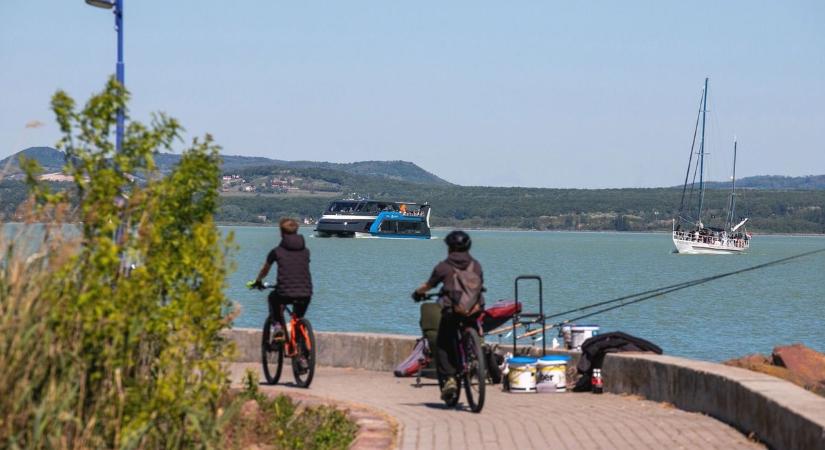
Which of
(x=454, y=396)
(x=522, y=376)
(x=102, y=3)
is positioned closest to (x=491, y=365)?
(x=522, y=376)

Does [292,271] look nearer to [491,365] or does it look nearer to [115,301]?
[491,365]

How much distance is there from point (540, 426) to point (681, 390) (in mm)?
1677

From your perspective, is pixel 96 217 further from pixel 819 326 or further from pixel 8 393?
pixel 819 326

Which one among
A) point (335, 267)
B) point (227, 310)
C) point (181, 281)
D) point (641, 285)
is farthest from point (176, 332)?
point (335, 267)

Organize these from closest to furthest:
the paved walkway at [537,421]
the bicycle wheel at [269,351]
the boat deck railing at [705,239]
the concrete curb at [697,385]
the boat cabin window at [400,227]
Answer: the concrete curb at [697,385]
the paved walkway at [537,421]
the bicycle wheel at [269,351]
the boat deck railing at [705,239]
the boat cabin window at [400,227]

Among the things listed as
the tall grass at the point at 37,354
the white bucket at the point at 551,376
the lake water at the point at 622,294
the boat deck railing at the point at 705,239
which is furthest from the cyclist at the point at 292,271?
the boat deck railing at the point at 705,239

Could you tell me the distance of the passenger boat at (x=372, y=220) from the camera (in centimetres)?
15150

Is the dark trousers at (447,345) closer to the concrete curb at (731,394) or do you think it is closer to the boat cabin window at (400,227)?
the concrete curb at (731,394)

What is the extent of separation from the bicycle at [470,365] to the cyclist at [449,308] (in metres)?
0.05

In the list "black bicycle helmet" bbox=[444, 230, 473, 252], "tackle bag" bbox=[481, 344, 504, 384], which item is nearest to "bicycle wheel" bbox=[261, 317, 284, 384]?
"tackle bag" bbox=[481, 344, 504, 384]

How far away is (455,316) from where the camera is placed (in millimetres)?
11438

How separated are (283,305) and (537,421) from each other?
3421 millimetres

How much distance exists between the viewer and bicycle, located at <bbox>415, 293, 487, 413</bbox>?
11.0 metres

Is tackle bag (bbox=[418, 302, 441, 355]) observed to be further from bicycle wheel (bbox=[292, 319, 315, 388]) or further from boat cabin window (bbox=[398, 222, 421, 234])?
boat cabin window (bbox=[398, 222, 421, 234])
